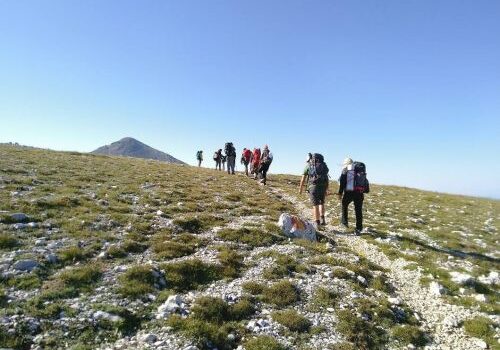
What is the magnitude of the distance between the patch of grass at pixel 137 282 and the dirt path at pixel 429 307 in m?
7.72

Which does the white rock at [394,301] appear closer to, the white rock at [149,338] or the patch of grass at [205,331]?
the patch of grass at [205,331]

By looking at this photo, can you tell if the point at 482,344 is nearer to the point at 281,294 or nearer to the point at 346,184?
the point at 281,294

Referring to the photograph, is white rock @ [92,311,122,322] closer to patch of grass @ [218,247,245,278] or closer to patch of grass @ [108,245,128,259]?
patch of grass @ [108,245,128,259]

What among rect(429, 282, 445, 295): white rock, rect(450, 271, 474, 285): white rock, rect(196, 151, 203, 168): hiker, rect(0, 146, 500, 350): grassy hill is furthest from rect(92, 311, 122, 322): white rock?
rect(196, 151, 203, 168): hiker

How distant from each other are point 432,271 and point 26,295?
548 inches

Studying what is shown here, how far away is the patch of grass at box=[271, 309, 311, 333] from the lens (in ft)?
33.3

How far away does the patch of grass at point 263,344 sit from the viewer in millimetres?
9031

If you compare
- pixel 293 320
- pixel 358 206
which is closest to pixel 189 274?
pixel 293 320

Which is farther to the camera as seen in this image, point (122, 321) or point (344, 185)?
point (344, 185)

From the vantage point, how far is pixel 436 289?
13.5 metres

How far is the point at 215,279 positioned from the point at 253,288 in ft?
4.33

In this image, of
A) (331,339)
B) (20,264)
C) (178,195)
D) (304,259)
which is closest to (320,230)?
(304,259)

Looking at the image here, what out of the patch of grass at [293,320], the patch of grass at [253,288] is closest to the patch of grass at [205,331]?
the patch of grass at [293,320]

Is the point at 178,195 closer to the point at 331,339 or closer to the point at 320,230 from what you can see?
the point at 320,230
